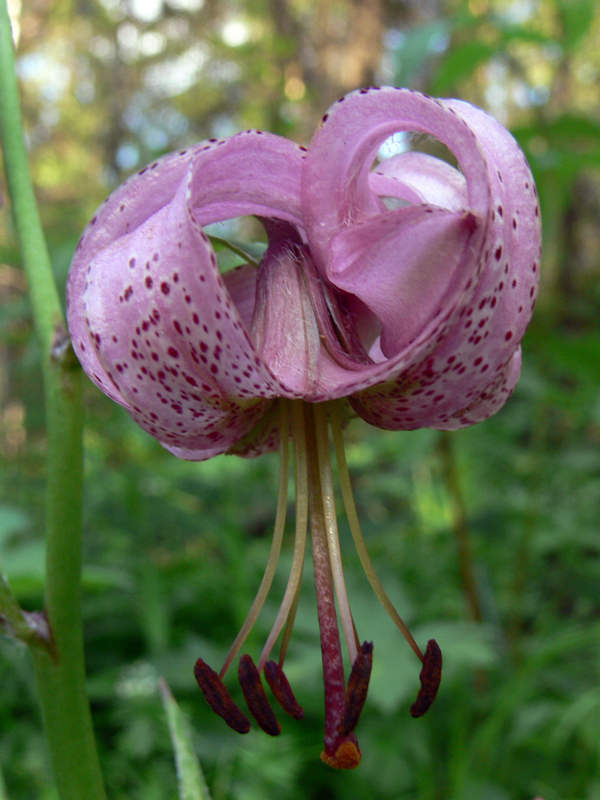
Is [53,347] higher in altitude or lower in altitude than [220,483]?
higher

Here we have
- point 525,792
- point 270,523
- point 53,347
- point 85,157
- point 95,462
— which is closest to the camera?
point 53,347

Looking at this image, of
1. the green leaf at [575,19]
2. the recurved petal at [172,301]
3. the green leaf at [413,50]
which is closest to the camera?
the recurved petal at [172,301]

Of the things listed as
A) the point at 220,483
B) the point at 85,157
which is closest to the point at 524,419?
the point at 220,483

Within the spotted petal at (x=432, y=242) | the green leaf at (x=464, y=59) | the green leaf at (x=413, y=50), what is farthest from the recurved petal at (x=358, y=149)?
the green leaf at (x=464, y=59)

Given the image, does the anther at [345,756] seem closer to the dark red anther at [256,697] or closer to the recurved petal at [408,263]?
the dark red anther at [256,697]

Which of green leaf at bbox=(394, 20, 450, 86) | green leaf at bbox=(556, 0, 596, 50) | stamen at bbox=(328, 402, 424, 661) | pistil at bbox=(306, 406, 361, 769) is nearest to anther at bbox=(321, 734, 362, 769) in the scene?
pistil at bbox=(306, 406, 361, 769)

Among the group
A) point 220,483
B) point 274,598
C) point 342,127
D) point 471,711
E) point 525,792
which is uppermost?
point 342,127

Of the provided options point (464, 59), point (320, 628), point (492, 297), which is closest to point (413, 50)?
point (464, 59)

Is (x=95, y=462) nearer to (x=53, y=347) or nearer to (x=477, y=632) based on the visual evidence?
(x=477, y=632)
